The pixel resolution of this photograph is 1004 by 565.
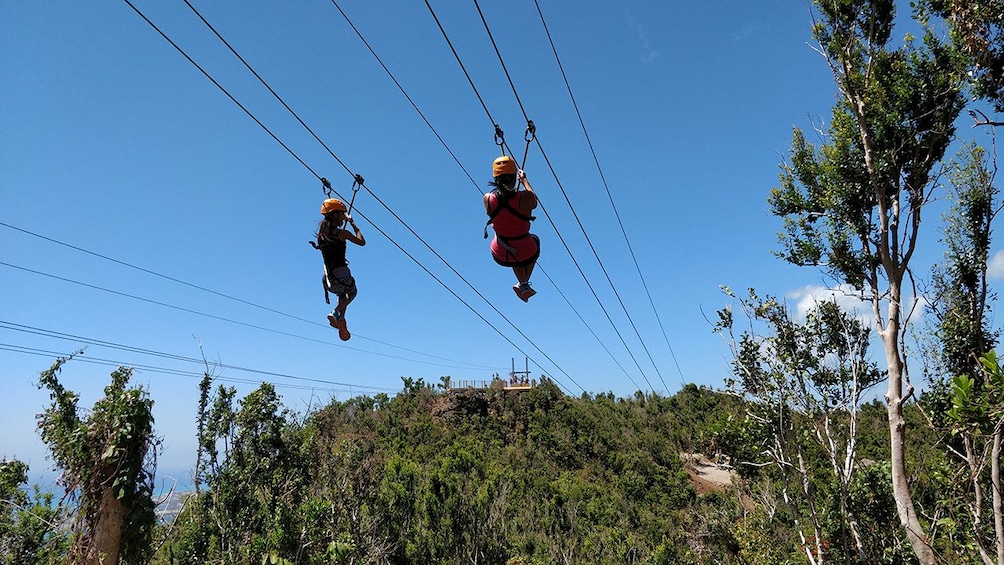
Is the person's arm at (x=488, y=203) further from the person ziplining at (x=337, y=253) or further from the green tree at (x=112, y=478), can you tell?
the green tree at (x=112, y=478)

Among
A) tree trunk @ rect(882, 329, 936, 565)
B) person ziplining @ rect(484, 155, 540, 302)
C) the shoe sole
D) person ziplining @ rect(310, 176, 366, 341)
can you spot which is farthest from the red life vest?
tree trunk @ rect(882, 329, 936, 565)

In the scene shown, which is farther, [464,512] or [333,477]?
[464,512]

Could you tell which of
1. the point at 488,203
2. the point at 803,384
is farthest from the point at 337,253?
the point at 803,384

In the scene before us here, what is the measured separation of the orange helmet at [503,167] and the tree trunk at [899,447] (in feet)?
18.0

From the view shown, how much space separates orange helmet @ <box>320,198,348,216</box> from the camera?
14.1 feet

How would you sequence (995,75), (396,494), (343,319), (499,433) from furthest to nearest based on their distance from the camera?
1. (499,433)
2. (396,494)
3. (995,75)
4. (343,319)

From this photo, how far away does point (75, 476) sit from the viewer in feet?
14.4

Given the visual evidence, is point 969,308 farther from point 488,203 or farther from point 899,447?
point 488,203

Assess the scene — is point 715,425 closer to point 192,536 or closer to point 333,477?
point 333,477

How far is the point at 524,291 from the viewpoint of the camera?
472 cm

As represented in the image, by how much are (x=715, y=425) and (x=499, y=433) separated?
26959 mm

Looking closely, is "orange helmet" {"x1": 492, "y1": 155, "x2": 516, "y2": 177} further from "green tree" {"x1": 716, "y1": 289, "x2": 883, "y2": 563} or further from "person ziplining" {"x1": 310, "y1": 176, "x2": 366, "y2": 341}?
"green tree" {"x1": 716, "y1": 289, "x2": 883, "y2": 563}

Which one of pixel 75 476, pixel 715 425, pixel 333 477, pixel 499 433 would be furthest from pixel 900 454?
pixel 499 433

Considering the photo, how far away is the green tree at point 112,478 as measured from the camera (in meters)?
4.16
